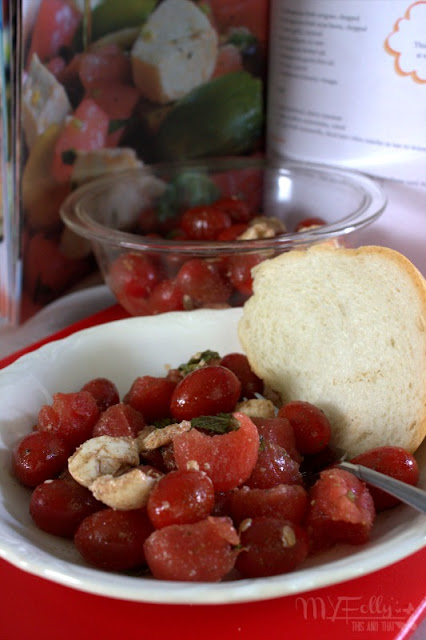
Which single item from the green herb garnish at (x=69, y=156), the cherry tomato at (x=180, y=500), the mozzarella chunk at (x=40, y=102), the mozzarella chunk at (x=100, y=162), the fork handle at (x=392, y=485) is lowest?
the fork handle at (x=392, y=485)

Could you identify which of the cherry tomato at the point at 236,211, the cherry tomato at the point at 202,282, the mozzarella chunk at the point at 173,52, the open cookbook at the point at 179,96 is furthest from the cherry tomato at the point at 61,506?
the mozzarella chunk at the point at 173,52

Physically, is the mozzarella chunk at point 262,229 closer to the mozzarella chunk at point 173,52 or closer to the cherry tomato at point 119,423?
the mozzarella chunk at point 173,52

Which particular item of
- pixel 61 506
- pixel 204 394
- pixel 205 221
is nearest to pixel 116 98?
pixel 205 221

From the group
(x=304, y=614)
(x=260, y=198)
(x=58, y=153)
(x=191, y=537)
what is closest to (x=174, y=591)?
(x=191, y=537)

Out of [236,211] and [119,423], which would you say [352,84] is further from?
[119,423]

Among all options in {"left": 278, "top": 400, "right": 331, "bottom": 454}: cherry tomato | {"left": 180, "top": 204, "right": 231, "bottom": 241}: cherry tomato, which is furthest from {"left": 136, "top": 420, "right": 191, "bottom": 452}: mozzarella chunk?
{"left": 180, "top": 204, "right": 231, "bottom": 241}: cherry tomato

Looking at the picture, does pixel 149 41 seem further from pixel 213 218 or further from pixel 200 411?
pixel 200 411

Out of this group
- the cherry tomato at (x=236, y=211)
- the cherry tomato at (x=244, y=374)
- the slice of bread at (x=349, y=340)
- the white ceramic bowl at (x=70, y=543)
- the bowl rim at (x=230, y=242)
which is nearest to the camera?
the white ceramic bowl at (x=70, y=543)
